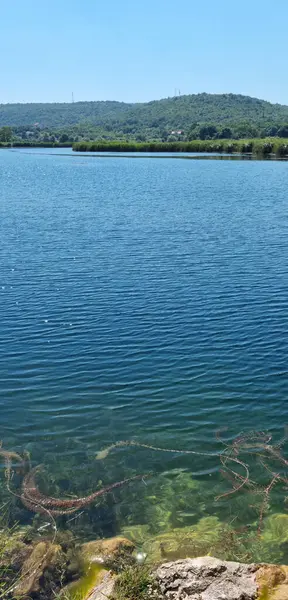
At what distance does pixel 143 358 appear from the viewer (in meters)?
24.4

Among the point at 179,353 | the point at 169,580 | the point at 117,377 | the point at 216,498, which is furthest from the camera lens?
the point at 179,353

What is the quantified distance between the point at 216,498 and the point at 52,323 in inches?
600

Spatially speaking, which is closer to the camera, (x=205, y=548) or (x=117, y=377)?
(x=205, y=548)

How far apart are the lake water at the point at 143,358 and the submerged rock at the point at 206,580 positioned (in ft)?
9.51

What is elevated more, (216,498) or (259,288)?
(259,288)

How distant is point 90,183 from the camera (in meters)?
101

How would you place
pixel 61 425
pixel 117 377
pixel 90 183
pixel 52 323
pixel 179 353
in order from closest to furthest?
pixel 61 425 → pixel 117 377 → pixel 179 353 → pixel 52 323 → pixel 90 183

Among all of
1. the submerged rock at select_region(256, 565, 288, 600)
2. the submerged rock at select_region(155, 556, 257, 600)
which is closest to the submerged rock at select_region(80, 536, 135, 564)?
the submerged rock at select_region(155, 556, 257, 600)

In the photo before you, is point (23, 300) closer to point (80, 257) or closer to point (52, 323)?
point (52, 323)

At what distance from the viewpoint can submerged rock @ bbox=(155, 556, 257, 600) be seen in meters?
11.3

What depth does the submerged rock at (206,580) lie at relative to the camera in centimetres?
1128

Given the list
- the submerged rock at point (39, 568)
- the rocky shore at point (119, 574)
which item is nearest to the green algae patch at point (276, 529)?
the rocky shore at point (119, 574)

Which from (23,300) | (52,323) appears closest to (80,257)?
(23,300)

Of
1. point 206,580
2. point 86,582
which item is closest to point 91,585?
point 86,582
